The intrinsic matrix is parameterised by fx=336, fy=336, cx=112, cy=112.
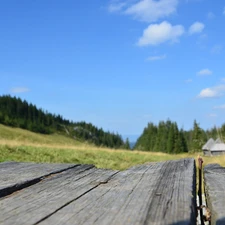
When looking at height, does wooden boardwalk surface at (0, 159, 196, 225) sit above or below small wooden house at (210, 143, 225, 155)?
below

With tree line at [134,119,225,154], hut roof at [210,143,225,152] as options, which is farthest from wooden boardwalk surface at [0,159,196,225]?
tree line at [134,119,225,154]

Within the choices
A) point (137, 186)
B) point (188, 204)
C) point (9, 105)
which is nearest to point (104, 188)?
point (137, 186)

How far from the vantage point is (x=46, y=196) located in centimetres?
170

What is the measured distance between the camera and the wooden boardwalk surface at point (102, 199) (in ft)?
4.16

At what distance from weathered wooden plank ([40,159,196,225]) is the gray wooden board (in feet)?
0.30

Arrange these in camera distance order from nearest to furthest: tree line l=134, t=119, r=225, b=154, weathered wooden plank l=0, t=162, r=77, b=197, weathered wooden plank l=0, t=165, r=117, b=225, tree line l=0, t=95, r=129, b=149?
1. weathered wooden plank l=0, t=165, r=117, b=225
2. weathered wooden plank l=0, t=162, r=77, b=197
3. tree line l=134, t=119, r=225, b=154
4. tree line l=0, t=95, r=129, b=149

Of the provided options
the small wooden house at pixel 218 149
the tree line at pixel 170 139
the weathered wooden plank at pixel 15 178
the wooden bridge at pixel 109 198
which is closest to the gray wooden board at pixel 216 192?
the wooden bridge at pixel 109 198

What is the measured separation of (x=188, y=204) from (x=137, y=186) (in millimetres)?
567

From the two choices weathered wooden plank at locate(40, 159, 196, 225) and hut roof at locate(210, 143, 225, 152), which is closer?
weathered wooden plank at locate(40, 159, 196, 225)

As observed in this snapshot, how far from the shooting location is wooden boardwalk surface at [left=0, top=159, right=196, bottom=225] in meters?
1.27

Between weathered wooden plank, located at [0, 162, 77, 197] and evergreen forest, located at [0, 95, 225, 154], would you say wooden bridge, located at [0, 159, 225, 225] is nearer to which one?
weathered wooden plank, located at [0, 162, 77, 197]

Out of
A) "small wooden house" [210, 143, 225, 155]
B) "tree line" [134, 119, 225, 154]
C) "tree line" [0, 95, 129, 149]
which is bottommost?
"small wooden house" [210, 143, 225, 155]

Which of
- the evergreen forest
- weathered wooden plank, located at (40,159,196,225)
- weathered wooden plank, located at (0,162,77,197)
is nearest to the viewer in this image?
weathered wooden plank, located at (40,159,196,225)

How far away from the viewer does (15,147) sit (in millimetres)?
15227
